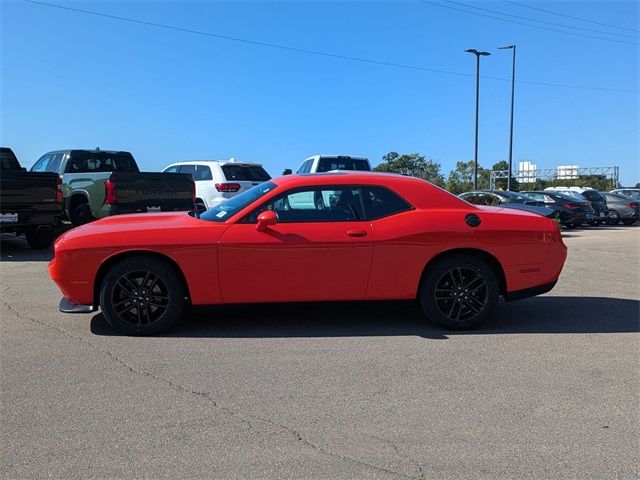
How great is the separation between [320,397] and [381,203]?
2317 millimetres

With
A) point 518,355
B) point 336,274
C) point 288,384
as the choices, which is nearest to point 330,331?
point 336,274

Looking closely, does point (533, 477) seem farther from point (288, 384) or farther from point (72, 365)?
point (72, 365)

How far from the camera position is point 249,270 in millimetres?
5258

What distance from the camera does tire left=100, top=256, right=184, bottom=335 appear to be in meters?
5.20

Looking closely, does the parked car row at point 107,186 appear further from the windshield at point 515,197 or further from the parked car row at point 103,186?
the windshield at point 515,197

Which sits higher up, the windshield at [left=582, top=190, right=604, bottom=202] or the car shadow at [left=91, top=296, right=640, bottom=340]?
the windshield at [left=582, top=190, right=604, bottom=202]

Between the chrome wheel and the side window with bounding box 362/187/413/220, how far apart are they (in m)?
0.82

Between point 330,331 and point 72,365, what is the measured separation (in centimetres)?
236

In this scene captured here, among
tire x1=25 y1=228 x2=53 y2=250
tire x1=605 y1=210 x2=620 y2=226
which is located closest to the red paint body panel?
tire x1=25 y1=228 x2=53 y2=250

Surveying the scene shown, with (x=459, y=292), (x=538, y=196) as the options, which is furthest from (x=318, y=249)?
(x=538, y=196)

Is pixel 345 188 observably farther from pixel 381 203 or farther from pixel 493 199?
pixel 493 199

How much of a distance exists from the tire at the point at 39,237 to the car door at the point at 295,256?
791cm

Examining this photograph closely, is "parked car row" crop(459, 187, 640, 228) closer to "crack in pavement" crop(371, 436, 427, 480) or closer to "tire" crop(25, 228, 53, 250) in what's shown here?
"tire" crop(25, 228, 53, 250)

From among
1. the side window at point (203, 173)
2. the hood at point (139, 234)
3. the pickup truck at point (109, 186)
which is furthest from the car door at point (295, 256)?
the side window at point (203, 173)
